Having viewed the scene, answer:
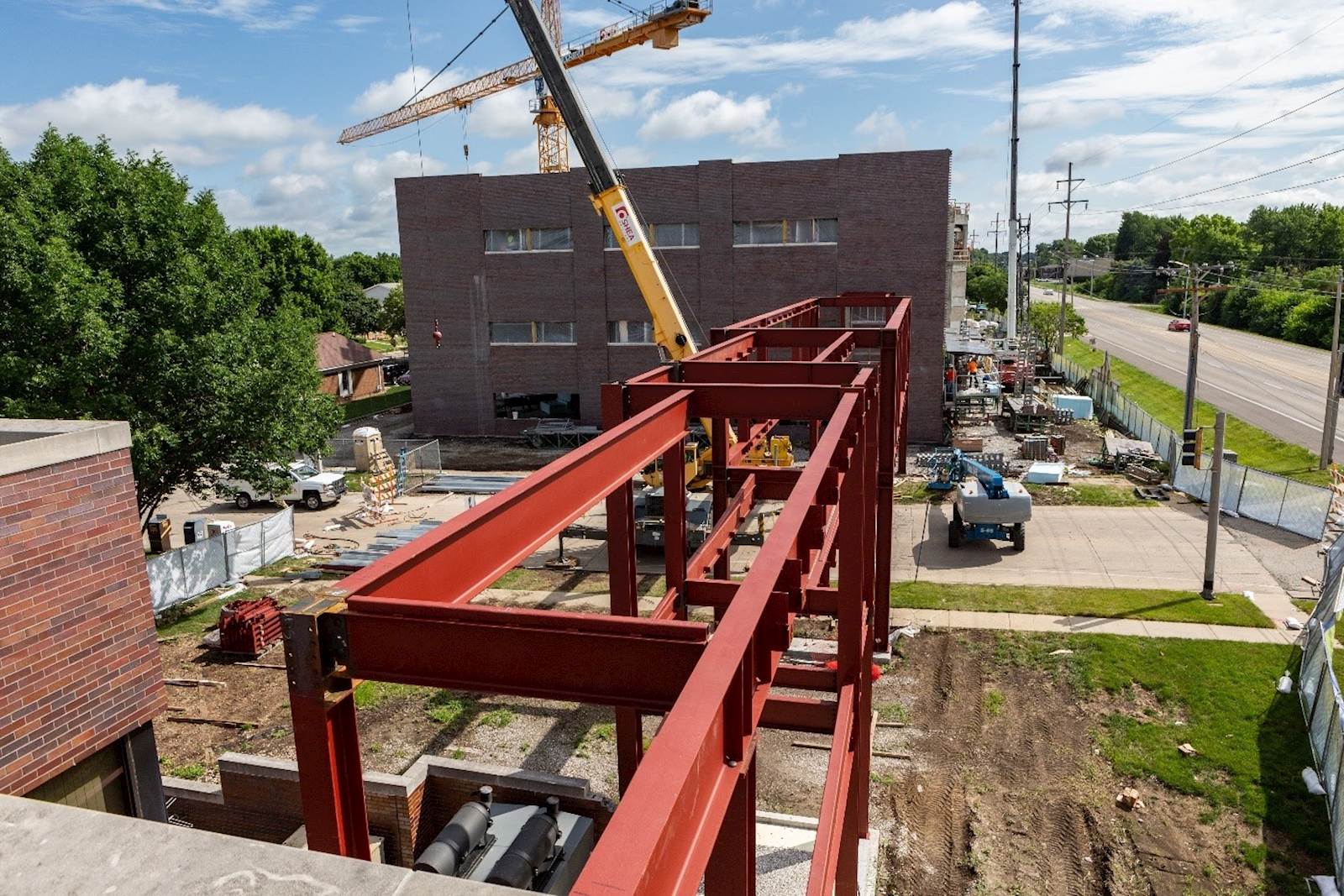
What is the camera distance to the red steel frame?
301cm

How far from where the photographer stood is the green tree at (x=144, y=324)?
52.1 ft

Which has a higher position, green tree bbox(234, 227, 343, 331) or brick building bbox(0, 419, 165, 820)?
green tree bbox(234, 227, 343, 331)

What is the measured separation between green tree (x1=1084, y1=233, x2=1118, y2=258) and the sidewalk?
178 meters

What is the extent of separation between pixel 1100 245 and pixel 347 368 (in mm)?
174415

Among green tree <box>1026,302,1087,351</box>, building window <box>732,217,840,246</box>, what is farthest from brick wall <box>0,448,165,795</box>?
green tree <box>1026,302,1087,351</box>

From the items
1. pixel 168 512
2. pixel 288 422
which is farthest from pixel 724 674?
pixel 168 512

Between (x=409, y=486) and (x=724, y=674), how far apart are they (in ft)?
94.9

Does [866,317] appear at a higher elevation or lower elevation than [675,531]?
higher

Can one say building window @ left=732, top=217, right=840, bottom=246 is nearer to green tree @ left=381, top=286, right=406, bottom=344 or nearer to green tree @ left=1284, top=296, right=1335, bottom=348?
green tree @ left=1284, top=296, right=1335, bottom=348

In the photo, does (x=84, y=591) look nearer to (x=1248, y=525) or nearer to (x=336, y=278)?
(x=1248, y=525)

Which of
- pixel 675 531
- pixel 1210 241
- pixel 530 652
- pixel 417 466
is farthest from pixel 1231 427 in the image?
pixel 1210 241

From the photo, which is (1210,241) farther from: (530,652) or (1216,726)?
(530,652)

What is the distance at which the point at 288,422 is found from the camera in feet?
65.7

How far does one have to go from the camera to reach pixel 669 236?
113ft
